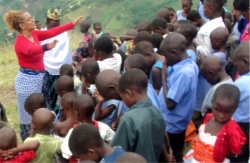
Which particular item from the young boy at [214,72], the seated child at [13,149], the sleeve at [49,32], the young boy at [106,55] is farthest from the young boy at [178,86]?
the sleeve at [49,32]

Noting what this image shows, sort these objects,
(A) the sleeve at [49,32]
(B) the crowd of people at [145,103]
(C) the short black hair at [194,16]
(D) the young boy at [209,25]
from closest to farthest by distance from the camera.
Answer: (B) the crowd of people at [145,103] → (D) the young boy at [209,25] → (A) the sleeve at [49,32] → (C) the short black hair at [194,16]

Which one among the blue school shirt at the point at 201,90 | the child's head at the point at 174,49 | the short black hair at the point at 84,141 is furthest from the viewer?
the blue school shirt at the point at 201,90

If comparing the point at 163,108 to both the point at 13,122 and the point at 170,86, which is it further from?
the point at 13,122

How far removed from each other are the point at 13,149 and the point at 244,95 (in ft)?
5.80

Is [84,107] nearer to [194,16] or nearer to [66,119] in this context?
[66,119]

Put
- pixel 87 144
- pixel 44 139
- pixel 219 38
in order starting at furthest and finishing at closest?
pixel 219 38 → pixel 44 139 → pixel 87 144

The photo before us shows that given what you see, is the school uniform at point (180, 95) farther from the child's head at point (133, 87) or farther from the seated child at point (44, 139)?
the seated child at point (44, 139)

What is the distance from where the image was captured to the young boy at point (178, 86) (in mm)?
3143

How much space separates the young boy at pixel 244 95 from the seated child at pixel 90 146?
939 millimetres

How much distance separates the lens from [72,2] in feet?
Result: 98.4

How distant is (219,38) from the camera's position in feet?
12.2

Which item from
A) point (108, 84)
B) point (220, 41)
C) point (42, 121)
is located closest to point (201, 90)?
point (220, 41)

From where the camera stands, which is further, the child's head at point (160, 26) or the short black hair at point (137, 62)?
the child's head at point (160, 26)

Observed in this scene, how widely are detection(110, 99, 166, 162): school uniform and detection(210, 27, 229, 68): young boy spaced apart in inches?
59.6
